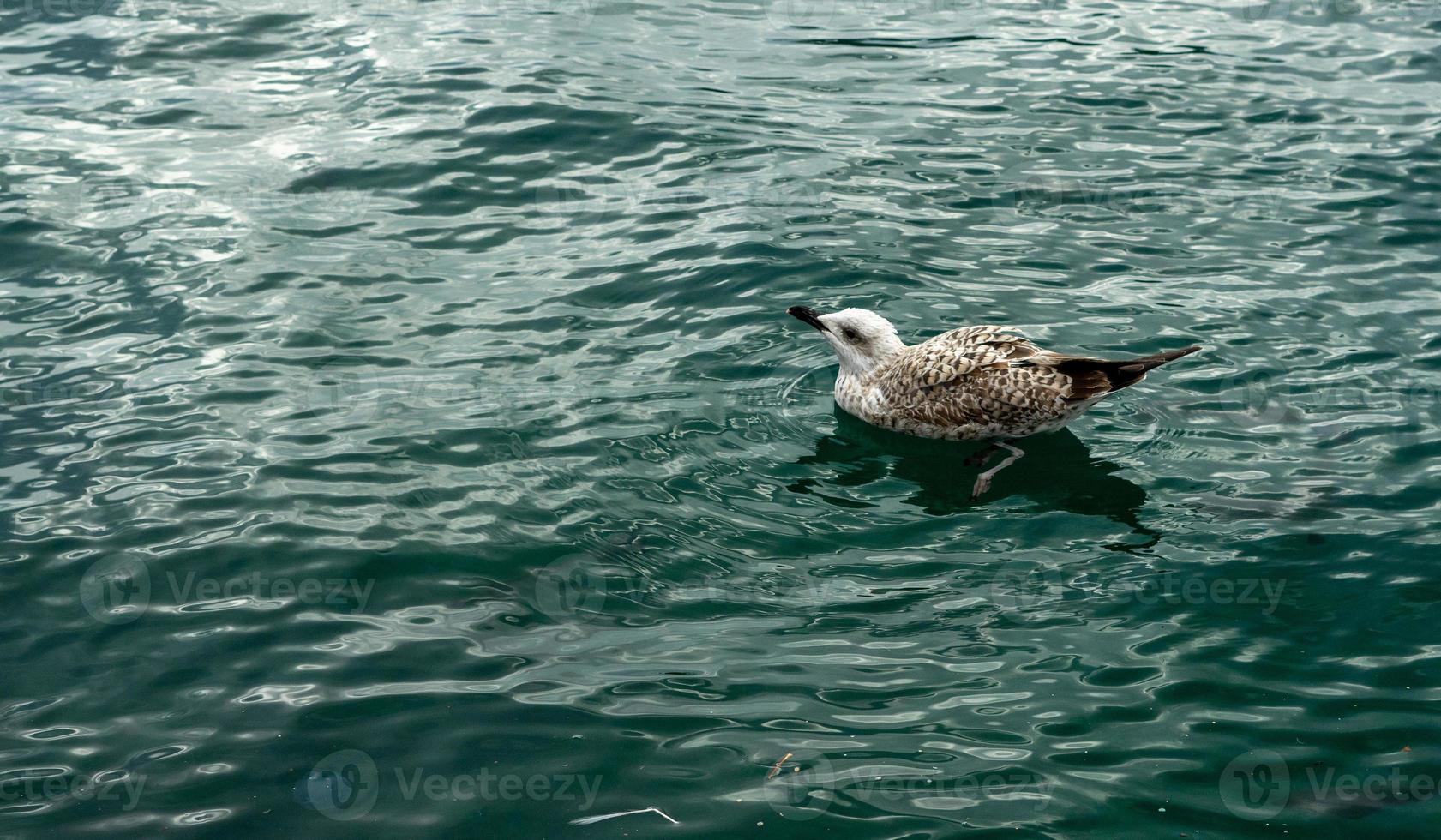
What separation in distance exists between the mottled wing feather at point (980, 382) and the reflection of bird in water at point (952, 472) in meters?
0.32

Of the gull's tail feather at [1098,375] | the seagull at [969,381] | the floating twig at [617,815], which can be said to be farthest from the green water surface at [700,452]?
the gull's tail feather at [1098,375]

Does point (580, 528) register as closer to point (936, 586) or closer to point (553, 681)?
point (553, 681)

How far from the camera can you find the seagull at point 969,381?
32.8 ft

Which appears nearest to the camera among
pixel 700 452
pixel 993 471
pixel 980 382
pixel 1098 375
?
pixel 1098 375

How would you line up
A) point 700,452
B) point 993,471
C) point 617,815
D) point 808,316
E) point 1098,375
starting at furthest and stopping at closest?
point 808,316
point 700,452
point 993,471
point 1098,375
point 617,815

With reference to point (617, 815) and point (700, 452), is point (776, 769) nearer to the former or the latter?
point (617, 815)

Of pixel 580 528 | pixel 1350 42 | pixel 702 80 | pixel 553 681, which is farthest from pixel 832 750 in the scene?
pixel 1350 42

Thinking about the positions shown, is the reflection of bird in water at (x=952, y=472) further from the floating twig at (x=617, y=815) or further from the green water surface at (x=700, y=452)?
the floating twig at (x=617, y=815)

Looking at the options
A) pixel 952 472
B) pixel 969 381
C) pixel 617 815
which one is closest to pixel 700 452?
pixel 952 472

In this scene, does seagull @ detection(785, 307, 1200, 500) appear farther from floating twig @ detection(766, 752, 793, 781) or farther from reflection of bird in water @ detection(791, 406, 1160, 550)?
floating twig @ detection(766, 752, 793, 781)

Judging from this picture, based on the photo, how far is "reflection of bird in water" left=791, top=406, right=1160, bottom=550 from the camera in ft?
31.8

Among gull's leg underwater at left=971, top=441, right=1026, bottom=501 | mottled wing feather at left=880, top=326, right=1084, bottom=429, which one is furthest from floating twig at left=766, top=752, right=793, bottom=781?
mottled wing feather at left=880, top=326, right=1084, bottom=429

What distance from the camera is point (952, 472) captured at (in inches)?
410

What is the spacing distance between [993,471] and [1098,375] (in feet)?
3.53
